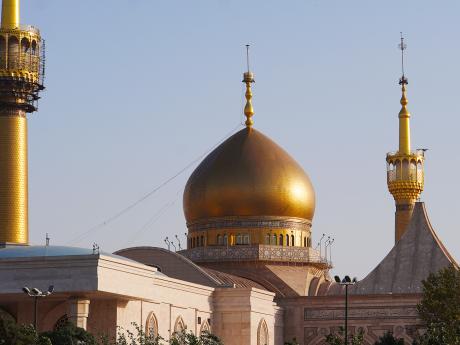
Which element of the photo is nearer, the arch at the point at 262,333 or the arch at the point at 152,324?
the arch at the point at 152,324

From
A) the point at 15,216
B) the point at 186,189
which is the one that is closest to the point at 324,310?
the point at 186,189

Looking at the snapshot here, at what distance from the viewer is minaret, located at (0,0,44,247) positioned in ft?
165

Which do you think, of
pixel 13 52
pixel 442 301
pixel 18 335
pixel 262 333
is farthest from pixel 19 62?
pixel 18 335

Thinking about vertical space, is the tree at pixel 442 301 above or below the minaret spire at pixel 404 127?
below

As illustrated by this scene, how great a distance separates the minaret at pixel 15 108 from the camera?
5028cm

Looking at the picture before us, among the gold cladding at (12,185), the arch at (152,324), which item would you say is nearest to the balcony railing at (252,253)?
the gold cladding at (12,185)

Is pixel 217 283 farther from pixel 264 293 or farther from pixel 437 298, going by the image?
pixel 437 298

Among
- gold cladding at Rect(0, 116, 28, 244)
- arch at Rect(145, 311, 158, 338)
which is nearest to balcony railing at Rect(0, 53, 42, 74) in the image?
gold cladding at Rect(0, 116, 28, 244)

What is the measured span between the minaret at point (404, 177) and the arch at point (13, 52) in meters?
20.6

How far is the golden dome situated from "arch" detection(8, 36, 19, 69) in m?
10.4

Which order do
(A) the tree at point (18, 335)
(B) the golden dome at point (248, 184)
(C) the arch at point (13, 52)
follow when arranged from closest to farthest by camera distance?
(A) the tree at point (18, 335), (C) the arch at point (13, 52), (B) the golden dome at point (248, 184)

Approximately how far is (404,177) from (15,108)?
21.0 meters

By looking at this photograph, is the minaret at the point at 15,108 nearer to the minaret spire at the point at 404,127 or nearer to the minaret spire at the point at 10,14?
the minaret spire at the point at 10,14

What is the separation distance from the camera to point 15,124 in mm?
50719
